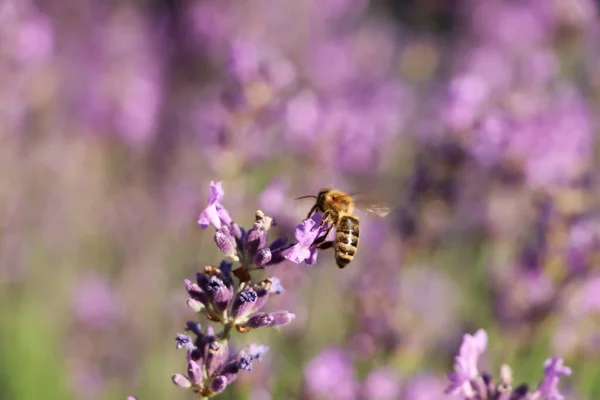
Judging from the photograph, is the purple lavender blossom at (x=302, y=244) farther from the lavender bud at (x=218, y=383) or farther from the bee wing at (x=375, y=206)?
the bee wing at (x=375, y=206)

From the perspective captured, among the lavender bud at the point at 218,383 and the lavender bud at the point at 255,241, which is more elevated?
the lavender bud at the point at 255,241

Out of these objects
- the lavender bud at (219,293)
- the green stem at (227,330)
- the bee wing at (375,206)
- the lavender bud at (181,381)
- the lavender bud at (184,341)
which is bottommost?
the lavender bud at (181,381)

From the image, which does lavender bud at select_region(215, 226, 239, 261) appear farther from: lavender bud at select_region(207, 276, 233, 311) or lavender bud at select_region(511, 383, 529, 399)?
lavender bud at select_region(511, 383, 529, 399)

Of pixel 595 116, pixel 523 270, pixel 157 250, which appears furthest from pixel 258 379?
pixel 595 116

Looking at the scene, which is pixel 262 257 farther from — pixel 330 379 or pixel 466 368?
pixel 330 379

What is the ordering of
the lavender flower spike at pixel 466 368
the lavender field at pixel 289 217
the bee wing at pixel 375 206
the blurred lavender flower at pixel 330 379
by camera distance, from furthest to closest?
the blurred lavender flower at pixel 330 379, the lavender field at pixel 289 217, the bee wing at pixel 375 206, the lavender flower spike at pixel 466 368

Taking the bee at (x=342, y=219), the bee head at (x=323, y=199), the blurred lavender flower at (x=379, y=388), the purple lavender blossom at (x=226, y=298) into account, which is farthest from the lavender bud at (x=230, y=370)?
the blurred lavender flower at (x=379, y=388)

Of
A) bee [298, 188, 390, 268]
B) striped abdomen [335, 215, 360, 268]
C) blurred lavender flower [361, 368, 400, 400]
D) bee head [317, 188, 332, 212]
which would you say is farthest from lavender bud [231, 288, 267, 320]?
blurred lavender flower [361, 368, 400, 400]

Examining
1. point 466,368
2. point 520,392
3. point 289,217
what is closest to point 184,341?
point 466,368
